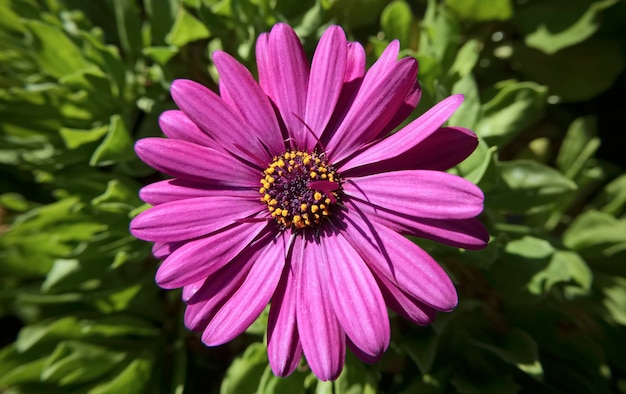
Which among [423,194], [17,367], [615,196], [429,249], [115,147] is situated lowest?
[615,196]

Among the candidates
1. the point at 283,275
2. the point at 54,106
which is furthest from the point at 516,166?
the point at 54,106

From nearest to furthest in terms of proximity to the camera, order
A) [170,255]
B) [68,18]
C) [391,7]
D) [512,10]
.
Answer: [170,255], [391,7], [512,10], [68,18]

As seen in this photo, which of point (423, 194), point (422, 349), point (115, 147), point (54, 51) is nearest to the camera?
point (423, 194)

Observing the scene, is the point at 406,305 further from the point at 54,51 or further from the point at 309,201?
the point at 54,51

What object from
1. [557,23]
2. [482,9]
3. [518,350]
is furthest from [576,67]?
[518,350]

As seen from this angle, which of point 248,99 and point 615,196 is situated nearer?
point 248,99

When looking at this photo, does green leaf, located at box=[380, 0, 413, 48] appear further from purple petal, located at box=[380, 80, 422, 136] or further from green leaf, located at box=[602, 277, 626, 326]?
green leaf, located at box=[602, 277, 626, 326]

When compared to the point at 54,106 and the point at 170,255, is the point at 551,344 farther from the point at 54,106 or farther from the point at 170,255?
the point at 54,106

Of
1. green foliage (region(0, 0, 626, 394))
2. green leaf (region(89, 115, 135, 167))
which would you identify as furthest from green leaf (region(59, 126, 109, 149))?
green leaf (region(89, 115, 135, 167))
